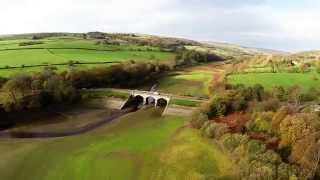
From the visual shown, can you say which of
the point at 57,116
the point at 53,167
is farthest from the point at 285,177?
the point at 57,116

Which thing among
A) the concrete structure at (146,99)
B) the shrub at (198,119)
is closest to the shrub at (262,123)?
the shrub at (198,119)

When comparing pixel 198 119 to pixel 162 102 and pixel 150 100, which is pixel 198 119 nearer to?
pixel 162 102

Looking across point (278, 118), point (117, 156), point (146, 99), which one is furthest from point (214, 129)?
point (146, 99)

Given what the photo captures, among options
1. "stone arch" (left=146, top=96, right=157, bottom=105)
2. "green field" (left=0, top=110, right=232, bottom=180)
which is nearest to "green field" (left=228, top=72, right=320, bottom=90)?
"stone arch" (left=146, top=96, right=157, bottom=105)

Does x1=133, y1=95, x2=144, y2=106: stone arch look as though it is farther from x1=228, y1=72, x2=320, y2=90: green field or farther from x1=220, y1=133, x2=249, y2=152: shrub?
x1=220, y1=133, x2=249, y2=152: shrub

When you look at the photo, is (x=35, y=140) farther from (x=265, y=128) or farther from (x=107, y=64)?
(x=107, y=64)
